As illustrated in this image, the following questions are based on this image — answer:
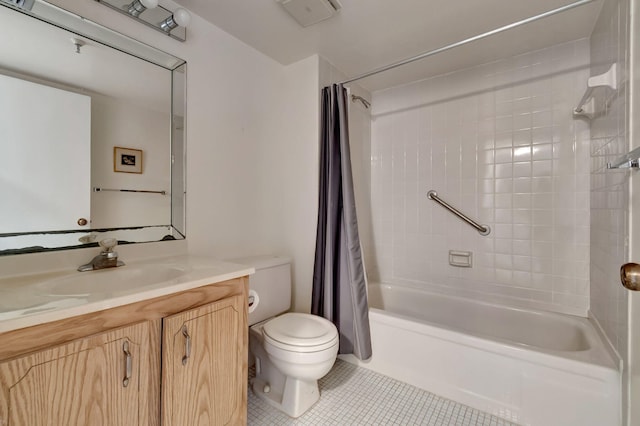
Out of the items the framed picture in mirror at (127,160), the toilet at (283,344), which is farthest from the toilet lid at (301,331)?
the framed picture in mirror at (127,160)

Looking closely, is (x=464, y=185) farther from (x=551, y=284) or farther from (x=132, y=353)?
(x=132, y=353)

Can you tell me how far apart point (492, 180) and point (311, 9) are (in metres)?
1.66

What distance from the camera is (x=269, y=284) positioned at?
1687 mm

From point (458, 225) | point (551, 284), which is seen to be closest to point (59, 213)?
point (458, 225)

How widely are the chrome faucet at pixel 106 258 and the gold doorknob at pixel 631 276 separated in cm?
169

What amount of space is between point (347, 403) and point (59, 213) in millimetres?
1646

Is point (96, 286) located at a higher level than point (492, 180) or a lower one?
lower

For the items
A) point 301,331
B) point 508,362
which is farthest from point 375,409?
point 508,362

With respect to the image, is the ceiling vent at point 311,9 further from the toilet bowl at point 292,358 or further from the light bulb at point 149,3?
the toilet bowl at point 292,358

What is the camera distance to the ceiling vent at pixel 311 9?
1413 mm

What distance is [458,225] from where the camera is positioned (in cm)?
213

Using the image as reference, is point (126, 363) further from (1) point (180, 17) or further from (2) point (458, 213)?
(2) point (458, 213)

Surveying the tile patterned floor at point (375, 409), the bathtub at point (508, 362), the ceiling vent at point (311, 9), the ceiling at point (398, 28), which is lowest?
the tile patterned floor at point (375, 409)

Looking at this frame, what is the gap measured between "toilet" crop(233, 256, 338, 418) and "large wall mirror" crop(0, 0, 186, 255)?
61cm
